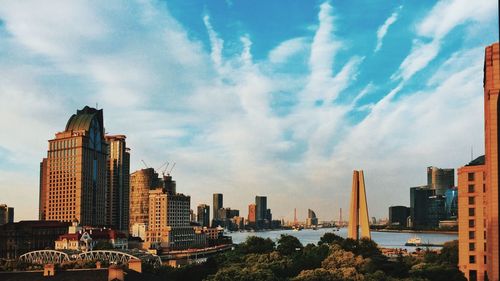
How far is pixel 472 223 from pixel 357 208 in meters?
90.2

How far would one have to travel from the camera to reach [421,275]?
93.6 m

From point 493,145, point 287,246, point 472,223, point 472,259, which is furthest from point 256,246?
point 493,145

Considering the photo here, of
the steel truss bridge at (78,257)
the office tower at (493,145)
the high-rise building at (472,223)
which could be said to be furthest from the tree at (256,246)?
the office tower at (493,145)

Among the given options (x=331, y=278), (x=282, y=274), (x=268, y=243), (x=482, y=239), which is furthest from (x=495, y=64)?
(x=268, y=243)

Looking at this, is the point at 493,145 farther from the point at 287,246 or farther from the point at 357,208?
the point at 357,208

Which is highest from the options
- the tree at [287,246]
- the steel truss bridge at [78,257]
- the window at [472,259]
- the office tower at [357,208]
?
the office tower at [357,208]

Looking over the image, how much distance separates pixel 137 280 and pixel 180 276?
134ft

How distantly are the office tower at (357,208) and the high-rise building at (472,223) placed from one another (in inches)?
3119

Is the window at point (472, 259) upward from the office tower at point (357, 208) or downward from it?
downward

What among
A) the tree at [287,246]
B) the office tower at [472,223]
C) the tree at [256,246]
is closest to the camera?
the office tower at [472,223]

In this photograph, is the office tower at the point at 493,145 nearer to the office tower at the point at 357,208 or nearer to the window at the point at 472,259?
the window at the point at 472,259

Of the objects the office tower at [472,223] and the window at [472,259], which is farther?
the window at [472,259]

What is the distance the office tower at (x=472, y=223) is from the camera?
3944 inches

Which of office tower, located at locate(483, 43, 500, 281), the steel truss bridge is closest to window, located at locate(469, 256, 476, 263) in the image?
office tower, located at locate(483, 43, 500, 281)
